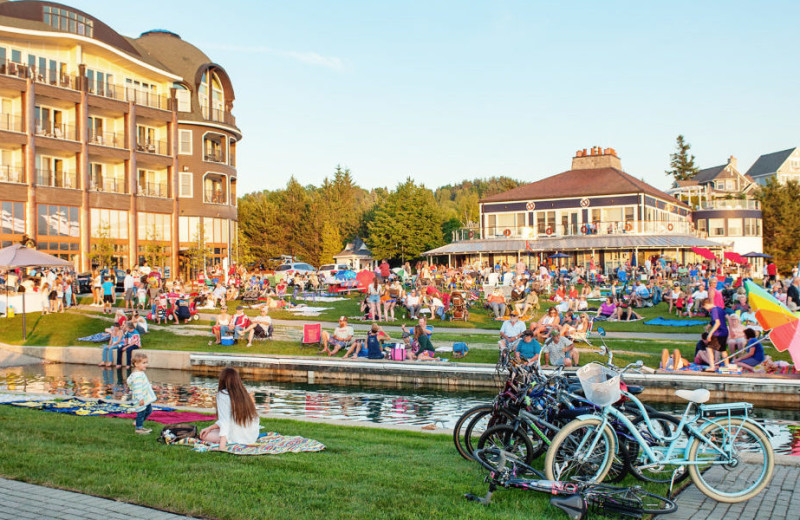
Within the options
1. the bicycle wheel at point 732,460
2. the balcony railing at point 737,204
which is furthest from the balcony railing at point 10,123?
the balcony railing at point 737,204

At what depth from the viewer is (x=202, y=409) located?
1256 centimetres

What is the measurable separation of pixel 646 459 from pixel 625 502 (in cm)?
117

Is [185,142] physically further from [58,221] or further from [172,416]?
[172,416]

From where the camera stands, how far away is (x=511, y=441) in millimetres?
7328

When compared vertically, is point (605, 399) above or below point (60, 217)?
below

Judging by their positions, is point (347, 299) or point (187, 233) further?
point (187, 233)

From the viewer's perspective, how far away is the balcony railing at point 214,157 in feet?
171

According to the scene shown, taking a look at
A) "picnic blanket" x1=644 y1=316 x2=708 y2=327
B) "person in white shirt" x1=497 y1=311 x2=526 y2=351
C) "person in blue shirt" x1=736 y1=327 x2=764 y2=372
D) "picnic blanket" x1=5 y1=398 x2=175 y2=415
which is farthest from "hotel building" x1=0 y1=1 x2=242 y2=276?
"person in blue shirt" x1=736 y1=327 x2=764 y2=372

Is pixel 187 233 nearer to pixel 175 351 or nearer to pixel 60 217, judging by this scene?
pixel 60 217

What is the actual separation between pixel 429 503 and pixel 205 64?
171 feet

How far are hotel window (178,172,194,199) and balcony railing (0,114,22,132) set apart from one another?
12427 millimetres

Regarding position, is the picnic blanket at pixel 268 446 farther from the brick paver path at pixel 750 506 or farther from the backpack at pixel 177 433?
the brick paver path at pixel 750 506

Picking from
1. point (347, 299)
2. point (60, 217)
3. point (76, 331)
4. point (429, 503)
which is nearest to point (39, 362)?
point (76, 331)

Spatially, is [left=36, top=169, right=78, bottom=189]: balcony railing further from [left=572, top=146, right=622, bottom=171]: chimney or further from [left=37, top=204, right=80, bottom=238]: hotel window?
[left=572, top=146, right=622, bottom=171]: chimney
